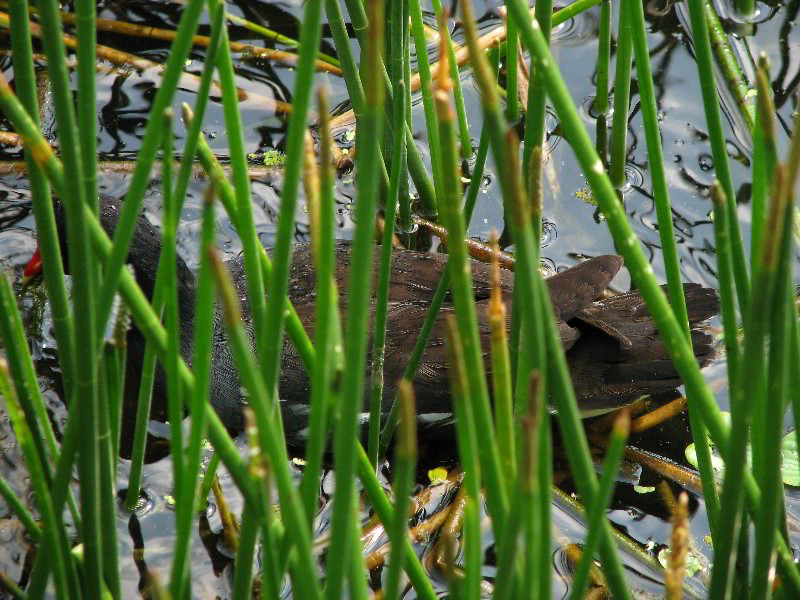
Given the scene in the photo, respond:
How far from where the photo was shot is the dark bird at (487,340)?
108 inches

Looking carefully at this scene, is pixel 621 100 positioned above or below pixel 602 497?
above

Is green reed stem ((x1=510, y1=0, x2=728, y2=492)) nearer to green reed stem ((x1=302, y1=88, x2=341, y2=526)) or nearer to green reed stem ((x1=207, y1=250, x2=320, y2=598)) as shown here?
green reed stem ((x1=302, y1=88, x2=341, y2=526))

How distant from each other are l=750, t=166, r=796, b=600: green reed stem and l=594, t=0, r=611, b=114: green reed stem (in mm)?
1926

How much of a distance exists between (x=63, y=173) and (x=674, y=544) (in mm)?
786

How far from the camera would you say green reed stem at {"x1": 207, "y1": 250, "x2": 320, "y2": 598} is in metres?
0.99

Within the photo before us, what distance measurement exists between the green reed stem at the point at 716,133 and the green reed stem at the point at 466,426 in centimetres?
46

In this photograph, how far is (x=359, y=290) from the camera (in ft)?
3.33

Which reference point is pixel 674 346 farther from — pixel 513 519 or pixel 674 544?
pixel 513 519

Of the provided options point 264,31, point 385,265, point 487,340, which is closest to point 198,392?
point 385,265

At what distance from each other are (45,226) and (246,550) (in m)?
0.50

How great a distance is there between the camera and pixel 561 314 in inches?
107

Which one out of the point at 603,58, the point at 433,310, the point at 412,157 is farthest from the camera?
the point at 603,58

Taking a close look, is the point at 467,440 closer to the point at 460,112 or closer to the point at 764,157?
the point at 764,157

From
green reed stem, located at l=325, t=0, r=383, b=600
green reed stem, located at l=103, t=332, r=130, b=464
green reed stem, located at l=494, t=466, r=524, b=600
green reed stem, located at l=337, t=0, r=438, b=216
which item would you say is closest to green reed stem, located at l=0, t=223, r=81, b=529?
green reed stem, located at l=103, t=332, r=130, b=464
